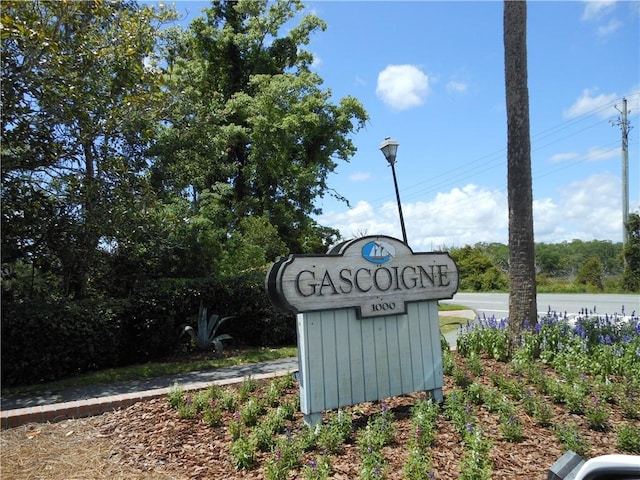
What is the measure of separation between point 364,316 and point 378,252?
593mm

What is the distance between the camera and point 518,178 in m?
6.15

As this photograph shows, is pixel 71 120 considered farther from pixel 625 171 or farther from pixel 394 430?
pixel 625 171

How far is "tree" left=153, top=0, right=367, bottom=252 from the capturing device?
52.7 feet

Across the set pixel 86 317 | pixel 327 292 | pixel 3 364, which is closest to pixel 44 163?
pixel 86 317

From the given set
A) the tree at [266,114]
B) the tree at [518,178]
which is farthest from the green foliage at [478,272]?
the tree at [518,178]

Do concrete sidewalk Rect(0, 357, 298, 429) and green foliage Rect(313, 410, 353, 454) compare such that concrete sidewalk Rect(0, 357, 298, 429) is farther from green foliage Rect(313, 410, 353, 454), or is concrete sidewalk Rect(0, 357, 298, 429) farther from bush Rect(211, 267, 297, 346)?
green foliage Rect(313, 410, 353, 454)

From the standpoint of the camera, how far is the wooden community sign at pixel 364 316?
13.0 ft

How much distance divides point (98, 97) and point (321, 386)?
6.34m

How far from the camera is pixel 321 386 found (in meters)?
4.00

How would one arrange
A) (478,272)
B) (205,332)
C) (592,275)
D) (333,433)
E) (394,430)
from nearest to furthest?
(333,433) < (394,430) < (205,332) < (592,275) < (478,272)

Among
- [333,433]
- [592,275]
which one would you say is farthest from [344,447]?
[592,275]

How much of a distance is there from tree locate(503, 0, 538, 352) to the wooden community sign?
5.81 feet

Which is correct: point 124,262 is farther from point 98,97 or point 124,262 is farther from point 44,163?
point 98,97

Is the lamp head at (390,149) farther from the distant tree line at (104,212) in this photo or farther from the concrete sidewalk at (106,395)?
the concrete sidewalk at (106,395)
